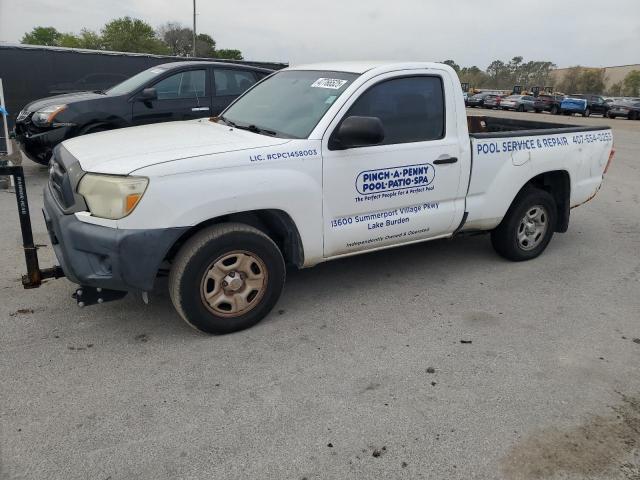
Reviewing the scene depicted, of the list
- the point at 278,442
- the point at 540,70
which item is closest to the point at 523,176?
the point at 278,442

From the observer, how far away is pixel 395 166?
3.92 m

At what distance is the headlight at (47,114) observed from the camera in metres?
7.30

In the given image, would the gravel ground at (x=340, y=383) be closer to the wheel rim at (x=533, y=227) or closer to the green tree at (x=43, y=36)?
the wheel rim at (x=533, y=227)

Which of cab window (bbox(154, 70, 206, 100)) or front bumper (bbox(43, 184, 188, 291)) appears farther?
cab window (bbox(154, 70, 206, 100))

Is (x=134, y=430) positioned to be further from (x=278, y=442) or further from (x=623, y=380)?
(x=623, y=380)

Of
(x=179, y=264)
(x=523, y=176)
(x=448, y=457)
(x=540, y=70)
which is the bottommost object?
(x=448, y=457)

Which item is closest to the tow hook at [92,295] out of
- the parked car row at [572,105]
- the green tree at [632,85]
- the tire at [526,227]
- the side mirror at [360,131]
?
the side mirror at [360,131]

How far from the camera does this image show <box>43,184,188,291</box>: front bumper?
3.05m

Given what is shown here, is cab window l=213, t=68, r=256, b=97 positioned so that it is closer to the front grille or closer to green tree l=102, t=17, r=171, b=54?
the front grille

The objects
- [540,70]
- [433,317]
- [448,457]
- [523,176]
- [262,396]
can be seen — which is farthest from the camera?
[540,70]

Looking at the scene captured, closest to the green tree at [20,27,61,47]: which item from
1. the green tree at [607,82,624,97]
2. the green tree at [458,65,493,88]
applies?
the green tree at [458,65,493,88]

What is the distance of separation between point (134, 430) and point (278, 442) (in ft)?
2.36

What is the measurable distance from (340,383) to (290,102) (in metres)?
2.21

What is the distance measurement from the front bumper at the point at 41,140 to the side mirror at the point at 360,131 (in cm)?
536
